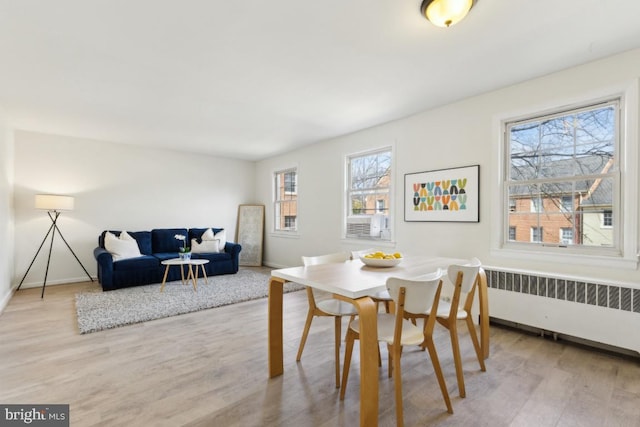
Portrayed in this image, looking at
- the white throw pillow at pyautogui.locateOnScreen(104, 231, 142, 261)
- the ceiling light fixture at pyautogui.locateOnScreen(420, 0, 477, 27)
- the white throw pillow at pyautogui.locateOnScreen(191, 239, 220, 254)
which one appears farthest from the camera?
the white throw pillow at pyautogui.locateOnScreen(191, 239, 220, 254)

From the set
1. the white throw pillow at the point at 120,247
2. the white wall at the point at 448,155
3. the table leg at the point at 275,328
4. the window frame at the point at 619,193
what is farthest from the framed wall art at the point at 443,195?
the white throw pillow at the point at 120,247

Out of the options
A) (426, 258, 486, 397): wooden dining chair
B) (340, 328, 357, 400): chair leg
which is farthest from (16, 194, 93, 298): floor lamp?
(426, 258, 486, 397): wooden dining chair

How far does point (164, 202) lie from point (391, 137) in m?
4.53

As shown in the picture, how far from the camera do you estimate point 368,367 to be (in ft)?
4.83

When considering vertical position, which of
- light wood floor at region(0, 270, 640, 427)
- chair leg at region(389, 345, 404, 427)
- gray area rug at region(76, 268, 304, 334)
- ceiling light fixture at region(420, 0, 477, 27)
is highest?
ceiling light fixture at region(420, 0, 477, 27)

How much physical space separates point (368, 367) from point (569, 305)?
223 centimetres

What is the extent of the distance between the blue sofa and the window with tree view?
4476 millimetres

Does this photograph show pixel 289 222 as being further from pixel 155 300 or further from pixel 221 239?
pixel 155 300

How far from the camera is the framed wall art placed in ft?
10.9

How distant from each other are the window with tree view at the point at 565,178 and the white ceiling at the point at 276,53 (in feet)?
1.70

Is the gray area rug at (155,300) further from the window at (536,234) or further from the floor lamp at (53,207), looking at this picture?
the window at (536,234)

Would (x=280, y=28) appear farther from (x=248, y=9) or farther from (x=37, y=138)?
(x=37, y=138)

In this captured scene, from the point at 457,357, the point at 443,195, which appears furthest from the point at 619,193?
the point at 457,357

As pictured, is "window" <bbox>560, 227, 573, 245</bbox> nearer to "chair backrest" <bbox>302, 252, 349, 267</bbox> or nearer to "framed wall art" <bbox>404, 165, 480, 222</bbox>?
"framed wall art" <bbox>404, 165, 480, 222</bbox>
